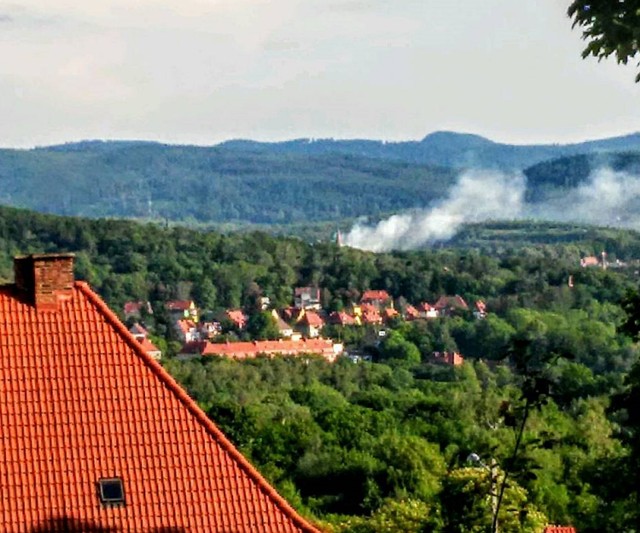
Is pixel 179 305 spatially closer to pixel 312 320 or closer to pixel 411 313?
pixel 312 320

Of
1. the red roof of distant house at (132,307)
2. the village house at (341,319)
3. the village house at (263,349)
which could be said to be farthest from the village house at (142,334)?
the village house at (341,319)

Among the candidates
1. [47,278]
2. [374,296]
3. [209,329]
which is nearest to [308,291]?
[374,296]

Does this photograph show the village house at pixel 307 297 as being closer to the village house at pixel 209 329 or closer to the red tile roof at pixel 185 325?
the village house at pixel 209 329

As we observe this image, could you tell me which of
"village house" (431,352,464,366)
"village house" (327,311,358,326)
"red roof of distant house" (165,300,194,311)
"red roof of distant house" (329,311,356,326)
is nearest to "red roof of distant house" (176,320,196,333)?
"red roof of distant house" (165,300,194,311)

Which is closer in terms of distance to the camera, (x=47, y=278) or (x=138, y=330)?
(x=47, y=278)

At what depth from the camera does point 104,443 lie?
17797 millimetres

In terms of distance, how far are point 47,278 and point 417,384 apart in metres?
99.3

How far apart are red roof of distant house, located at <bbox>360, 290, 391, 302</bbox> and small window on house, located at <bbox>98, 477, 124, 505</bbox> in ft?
537

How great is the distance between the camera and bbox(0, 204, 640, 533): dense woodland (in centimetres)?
1543

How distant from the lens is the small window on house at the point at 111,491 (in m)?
17.5

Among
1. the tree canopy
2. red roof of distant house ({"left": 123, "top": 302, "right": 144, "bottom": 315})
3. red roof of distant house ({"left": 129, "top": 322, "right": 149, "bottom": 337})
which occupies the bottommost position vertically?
red roof of distant house ({"left": 129, "top": 322, "right": 149, "bottom": 337})

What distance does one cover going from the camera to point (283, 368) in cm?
12106

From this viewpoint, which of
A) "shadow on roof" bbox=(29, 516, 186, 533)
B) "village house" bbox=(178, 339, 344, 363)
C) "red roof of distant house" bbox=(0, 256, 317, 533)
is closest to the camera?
"shadow on roof" bbox=(29, 516, 186, 533)

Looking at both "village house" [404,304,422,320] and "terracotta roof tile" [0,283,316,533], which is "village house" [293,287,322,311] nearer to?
"village house" [404,304,422,320]
